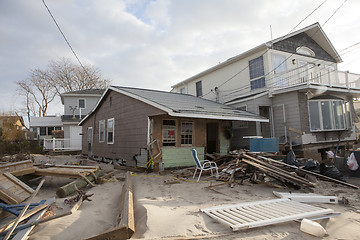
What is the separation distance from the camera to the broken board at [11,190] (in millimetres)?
4691

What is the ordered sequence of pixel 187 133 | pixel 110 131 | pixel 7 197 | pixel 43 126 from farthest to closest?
pixel 43 126
pixel 110 131
pixel 187 133
pixel 7 197

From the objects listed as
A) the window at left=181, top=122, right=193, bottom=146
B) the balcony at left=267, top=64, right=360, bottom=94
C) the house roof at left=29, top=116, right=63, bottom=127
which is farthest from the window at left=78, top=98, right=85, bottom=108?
the balcony at left=267, top=64, right=360, bottom=94

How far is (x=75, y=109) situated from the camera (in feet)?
73.9

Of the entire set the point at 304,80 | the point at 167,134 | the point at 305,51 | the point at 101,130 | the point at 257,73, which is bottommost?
the point at 167,134

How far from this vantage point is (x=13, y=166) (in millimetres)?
6070

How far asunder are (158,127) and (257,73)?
7879mm

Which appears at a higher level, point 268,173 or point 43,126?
point 43,126

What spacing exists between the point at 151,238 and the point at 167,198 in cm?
211

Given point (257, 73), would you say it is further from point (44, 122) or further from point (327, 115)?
point (44, 122)

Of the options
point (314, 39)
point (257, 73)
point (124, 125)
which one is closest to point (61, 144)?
point (124, 125)

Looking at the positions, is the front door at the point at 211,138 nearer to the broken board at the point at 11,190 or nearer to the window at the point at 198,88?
the window at the point at 198,88

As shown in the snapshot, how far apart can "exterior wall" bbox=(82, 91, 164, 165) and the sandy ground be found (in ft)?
10.1

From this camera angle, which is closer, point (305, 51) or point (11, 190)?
point (11, 190)

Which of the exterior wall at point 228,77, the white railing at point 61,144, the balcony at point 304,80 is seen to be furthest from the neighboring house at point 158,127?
the white railing at point 61,144
